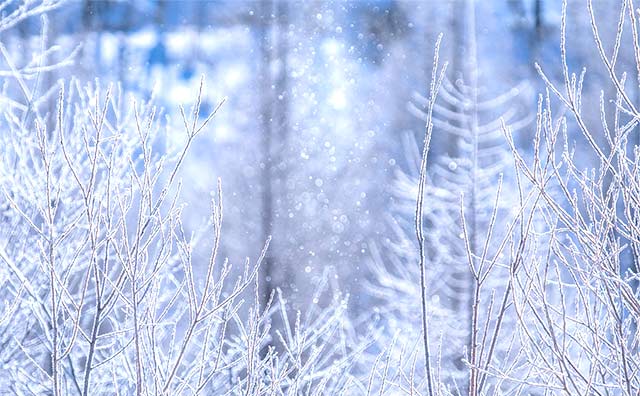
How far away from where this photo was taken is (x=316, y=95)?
1170 centimetres

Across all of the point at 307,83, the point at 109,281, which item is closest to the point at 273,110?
the point at 307,83

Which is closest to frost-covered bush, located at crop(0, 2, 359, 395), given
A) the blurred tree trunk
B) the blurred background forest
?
the blurred background forest

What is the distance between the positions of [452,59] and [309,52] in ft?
7.39

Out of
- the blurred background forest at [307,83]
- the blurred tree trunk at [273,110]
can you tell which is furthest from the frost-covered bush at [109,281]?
the blurred tree trunk at [273,110]

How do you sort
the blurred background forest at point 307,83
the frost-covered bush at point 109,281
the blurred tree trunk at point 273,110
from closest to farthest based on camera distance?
the frost-covered bush at point 109,281 → the blurred background forest at point 307,83 → the blurred tree trunk at point 273,110

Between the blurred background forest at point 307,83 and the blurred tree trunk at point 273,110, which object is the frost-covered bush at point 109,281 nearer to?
the blurred background forest at point 307,83

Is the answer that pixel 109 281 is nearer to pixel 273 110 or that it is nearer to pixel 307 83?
pixel 273 110

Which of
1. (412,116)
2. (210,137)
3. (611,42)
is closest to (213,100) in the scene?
(210,137)

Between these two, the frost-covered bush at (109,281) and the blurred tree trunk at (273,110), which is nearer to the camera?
the frost-covered bush at (109,281)

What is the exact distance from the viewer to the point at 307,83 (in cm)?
1173

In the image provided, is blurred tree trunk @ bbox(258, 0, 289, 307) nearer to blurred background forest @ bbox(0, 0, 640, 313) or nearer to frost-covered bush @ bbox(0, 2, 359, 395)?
blurred background forest @ bbox(0, 0, 640, 313)

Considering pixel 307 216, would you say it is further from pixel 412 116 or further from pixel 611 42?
pixel 611 42

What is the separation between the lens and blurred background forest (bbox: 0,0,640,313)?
1066cm

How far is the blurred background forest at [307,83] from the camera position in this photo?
1066 cm
